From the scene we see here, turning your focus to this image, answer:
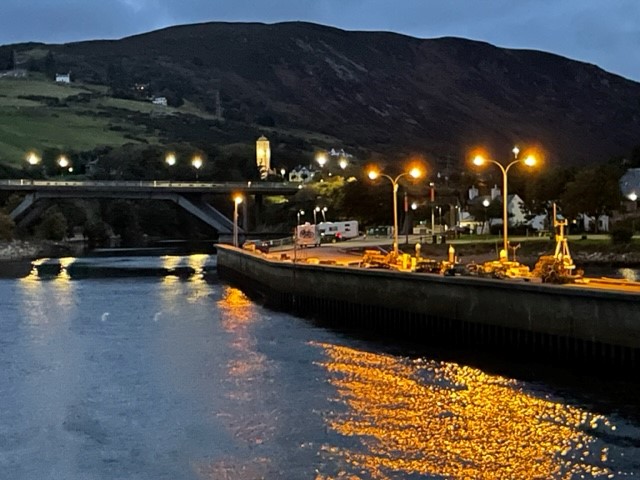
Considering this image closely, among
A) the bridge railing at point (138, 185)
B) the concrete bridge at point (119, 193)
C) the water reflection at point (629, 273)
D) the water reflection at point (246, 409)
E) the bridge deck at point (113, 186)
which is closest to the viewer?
the water reflection at point (246, 409)

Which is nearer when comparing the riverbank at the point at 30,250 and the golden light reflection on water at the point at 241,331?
the golden light reflection on water at the point at 241,331

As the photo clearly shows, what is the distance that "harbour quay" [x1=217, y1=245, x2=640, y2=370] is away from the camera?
1518 inches

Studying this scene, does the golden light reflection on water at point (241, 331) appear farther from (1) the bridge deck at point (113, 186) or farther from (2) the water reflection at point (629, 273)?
(1) the bridge deck at point (113, 186)

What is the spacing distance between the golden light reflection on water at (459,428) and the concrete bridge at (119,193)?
122162 mm

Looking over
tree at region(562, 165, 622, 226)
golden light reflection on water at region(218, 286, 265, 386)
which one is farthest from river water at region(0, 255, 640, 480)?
tree at region(562, 165, 622, 226)

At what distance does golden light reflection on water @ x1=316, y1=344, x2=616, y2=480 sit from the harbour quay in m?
3.37

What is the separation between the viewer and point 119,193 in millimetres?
160500

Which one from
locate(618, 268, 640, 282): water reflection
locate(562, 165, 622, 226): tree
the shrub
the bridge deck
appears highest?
the bridge deck

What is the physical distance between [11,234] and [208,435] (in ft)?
419

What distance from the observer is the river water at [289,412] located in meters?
27.7

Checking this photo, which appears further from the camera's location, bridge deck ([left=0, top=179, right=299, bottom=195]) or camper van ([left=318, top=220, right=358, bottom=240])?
bridge deck ([left=0, top=179, right=299, bottom=195])

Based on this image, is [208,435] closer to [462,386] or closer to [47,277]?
[462,386]

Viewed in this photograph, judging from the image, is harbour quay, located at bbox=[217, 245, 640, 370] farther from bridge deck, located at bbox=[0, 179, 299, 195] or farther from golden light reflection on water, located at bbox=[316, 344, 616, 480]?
bridge deck, located at bbox=[0, 179, 299, 195]

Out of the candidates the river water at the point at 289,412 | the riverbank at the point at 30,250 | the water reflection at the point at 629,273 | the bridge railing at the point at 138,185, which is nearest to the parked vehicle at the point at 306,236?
the water reflection at the point at 629,273
